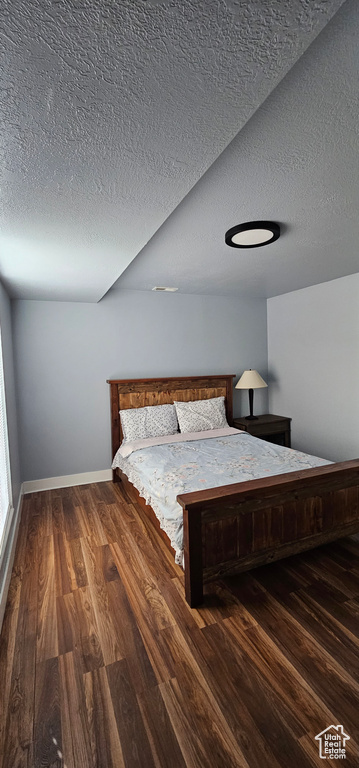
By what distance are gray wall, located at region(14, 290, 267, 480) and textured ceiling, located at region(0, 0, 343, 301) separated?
206cm

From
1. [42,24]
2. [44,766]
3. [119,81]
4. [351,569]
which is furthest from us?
[351,569]

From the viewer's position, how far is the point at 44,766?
1.10 meters

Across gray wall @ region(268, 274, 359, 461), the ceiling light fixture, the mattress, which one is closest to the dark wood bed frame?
the mattress

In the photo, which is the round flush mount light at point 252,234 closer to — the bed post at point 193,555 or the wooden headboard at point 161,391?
the bed post at point 193,555

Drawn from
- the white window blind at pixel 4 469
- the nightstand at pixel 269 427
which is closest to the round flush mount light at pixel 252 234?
the white window blind at pixel 4 469

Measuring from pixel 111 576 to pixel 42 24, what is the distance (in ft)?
8.16

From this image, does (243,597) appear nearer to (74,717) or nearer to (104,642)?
(104,642)

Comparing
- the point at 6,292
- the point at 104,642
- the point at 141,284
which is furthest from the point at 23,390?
→ the point at 104,642

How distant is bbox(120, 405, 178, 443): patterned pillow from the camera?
11.8 ft

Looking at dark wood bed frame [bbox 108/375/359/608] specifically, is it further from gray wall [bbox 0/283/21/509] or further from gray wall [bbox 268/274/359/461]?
gray wall [bbox 0/283/21/509]

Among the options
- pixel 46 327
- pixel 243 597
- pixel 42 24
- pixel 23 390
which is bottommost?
pixel 243 597

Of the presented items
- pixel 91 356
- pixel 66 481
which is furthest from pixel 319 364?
pixel 66 481

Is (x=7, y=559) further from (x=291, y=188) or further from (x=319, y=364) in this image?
(x=319, y=364)

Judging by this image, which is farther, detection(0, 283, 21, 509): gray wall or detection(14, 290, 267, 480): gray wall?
detection(14, 290, 267, 480): gray wall
